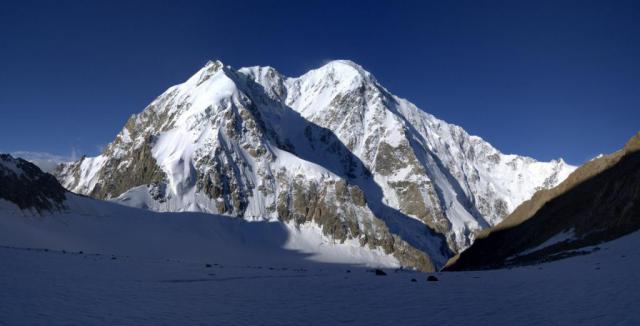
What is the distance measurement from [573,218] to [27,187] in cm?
10004

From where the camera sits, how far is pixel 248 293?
2311 cm

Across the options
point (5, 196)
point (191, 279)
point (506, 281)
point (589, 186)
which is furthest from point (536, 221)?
point (5, 196)

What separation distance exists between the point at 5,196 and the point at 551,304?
103068 millimetres

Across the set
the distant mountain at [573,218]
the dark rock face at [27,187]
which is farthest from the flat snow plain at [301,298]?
the dark rock face at [27,187]

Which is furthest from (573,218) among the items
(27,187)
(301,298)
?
(27,187)

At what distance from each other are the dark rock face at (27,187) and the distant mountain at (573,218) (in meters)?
83.8

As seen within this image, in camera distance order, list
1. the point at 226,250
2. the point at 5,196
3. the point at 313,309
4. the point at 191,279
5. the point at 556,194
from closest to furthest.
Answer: the point at 313,309
the point at 191,279
the point at 556,194
the point at 5,196
the point at 226,250

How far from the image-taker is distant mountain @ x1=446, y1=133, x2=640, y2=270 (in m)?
55.8

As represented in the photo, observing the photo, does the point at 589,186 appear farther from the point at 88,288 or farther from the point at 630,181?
the point at 88,288

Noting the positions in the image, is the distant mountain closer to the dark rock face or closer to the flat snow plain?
the flat snow plain

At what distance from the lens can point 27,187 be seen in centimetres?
10312

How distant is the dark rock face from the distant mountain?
3299 inches

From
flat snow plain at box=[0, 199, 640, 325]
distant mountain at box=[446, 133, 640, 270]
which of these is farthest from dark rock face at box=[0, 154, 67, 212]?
distant mountain at box=[446, 133, 640, 270]

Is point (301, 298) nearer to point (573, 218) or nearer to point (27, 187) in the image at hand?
point (573, 218)
